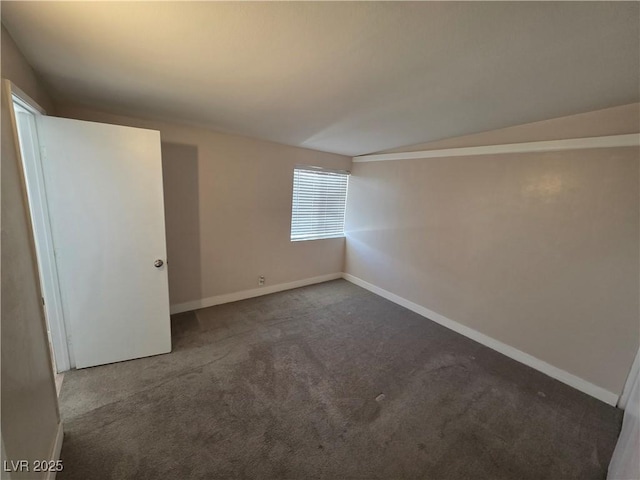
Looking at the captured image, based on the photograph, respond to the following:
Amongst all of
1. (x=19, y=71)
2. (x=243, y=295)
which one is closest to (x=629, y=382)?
(x=243, y=295)

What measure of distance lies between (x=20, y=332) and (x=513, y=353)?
3.72 metres

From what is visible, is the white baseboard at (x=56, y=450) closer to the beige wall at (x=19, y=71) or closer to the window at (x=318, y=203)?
the beige wall at (x=19, y=71)

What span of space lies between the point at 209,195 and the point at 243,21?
7.14ft

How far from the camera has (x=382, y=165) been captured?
12.3 feet

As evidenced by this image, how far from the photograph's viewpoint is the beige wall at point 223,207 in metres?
2.77

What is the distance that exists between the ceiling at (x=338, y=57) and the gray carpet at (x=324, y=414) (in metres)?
2.23

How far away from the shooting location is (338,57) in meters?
1.39

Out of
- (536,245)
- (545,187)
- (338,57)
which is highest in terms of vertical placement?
(338,57)

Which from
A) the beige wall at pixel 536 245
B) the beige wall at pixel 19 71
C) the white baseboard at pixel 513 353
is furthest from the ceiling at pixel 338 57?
the white baseboard at pixel 513 353

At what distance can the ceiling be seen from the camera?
1.08m

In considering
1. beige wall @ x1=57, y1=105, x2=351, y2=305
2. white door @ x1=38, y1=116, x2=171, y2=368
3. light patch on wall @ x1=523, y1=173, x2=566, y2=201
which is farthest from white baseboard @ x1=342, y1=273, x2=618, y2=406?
white door @ x1=38, y1=116, x2=171, y2=368

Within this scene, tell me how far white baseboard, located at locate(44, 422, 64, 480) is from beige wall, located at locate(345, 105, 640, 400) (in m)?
3.49

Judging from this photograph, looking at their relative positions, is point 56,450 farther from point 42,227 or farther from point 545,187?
point 545,187

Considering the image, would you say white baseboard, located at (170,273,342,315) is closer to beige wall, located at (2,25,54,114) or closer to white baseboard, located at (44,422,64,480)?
white baseboard, located at (44,422,64,480)
